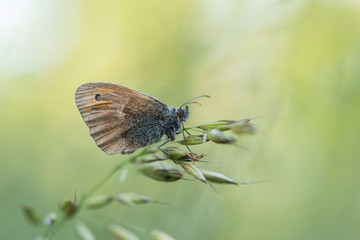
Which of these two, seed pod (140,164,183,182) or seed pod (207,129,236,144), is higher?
seed pod (207,129,236,144)

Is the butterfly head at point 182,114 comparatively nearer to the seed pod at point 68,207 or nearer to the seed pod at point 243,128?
the seed pod at point 243,128

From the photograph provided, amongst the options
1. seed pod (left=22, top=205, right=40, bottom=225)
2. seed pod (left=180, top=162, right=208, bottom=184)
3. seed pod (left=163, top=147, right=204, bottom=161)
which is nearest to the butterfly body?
seed pod (left=163, top=147, right=204, bottom=161)

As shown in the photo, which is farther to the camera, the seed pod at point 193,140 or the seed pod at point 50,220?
the seed pod at point 193,140

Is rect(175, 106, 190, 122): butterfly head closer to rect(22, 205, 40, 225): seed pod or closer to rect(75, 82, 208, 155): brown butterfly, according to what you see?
rect(75, 82, 208, 155): brown butterfly

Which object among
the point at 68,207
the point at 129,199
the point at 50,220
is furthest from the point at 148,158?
the point at 50,220

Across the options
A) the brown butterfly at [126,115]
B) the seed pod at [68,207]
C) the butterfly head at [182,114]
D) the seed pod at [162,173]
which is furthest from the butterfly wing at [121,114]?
the seed pod at [68,207]

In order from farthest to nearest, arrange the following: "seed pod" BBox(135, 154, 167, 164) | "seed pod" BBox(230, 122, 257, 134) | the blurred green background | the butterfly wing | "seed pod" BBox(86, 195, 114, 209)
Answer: the blurred green background
the butterfly wing
"seed pod" BBox(86, 195, 114, 209)
"seed pod" BBox(135, 154, 167, 164)
"seed pod" BBox(230, 122, 257, 134)
